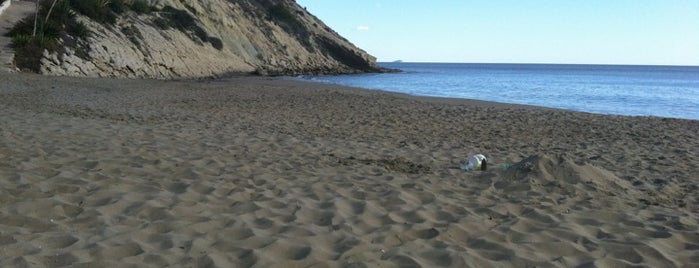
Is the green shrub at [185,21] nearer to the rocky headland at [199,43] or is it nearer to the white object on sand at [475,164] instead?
the rocky headland at [199,43]

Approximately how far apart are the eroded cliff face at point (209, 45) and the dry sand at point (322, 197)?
643 inches

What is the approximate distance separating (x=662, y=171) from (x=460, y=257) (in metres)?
5.44

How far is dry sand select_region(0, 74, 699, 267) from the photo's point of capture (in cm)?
388

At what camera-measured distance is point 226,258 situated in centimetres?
369

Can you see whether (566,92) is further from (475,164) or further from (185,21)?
(475,164)

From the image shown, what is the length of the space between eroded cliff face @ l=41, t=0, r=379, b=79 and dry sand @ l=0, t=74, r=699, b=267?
53.6 ft

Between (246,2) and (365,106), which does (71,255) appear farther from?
(246,2)

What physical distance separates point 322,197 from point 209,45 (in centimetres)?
3464

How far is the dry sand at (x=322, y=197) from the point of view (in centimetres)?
388

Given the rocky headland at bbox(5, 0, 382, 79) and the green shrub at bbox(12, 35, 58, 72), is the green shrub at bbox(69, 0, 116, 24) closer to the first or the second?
the rocky headland at bbox(5, 0, 382, 79)

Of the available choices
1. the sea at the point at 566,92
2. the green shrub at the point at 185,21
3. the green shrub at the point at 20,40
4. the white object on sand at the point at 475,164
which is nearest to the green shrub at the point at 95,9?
the green shrub at the point at 20,40

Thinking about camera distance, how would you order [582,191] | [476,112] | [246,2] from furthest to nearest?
[246,2]
[476,112]
[582,191]

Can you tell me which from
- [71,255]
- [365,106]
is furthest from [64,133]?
[365,106]

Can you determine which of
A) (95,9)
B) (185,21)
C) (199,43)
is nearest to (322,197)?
(95,9)
